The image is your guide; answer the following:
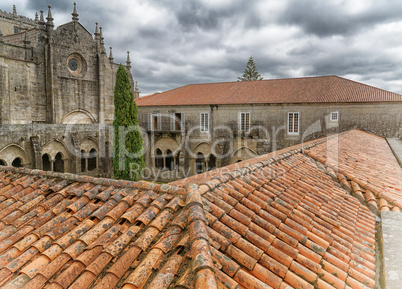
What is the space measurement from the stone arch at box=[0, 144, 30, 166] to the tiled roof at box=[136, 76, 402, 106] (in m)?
14.1

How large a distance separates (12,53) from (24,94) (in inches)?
131

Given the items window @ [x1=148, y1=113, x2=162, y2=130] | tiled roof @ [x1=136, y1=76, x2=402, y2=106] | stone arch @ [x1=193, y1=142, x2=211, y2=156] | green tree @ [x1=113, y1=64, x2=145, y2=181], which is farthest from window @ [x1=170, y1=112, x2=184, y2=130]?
green tree @ [x1=113, y1=64, x2=145, y2=181]

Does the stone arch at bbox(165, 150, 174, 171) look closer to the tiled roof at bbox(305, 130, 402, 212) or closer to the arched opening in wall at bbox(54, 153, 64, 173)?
the arched opening in wall at bbox(54, 153, 64, 173)

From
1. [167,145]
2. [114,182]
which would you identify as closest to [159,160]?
[167,145]

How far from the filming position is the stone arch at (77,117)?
23.3 m

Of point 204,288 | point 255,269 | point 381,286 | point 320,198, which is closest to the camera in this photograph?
point 204,288

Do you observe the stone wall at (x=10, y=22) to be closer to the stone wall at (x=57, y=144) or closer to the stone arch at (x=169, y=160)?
the stone wall at (x=57, y=144)

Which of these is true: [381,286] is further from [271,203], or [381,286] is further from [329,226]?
[271,203]

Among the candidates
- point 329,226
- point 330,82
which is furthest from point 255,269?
point 330,82

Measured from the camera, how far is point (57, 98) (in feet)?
72.5

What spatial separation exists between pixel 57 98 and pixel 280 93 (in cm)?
2052

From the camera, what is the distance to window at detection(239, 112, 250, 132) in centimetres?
2272

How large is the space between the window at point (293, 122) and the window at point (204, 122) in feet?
25.8

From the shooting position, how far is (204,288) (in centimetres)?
159
